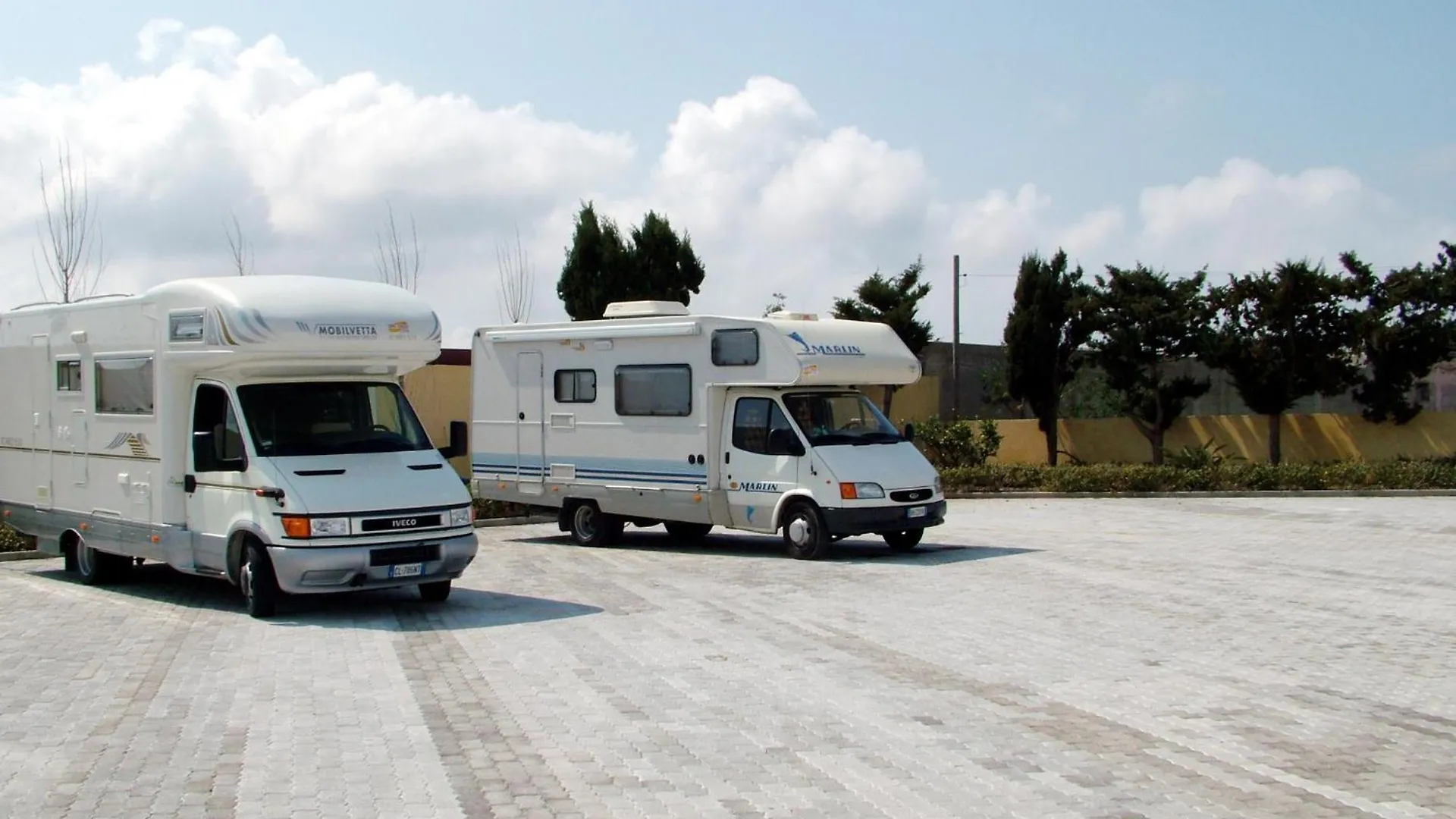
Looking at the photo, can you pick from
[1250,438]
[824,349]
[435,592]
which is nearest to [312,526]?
[435,592]

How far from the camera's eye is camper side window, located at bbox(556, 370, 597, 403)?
1855cm

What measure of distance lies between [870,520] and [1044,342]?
58.2ft

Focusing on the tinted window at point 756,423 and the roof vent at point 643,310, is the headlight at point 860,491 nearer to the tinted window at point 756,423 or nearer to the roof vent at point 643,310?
the tinted window at point 756,423

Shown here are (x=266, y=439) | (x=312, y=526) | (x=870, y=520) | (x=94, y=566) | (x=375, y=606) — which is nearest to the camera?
(x=312, y=526)

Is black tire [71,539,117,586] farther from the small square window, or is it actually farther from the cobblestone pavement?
the small square window

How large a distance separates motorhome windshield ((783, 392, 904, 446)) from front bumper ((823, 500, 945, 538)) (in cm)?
85

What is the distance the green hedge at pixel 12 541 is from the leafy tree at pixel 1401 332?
24618 millimetres

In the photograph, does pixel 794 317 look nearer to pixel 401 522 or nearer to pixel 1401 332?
pixel 401 522

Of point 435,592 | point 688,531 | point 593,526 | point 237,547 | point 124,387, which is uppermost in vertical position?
A: point 124,387

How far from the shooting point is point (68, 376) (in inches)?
575

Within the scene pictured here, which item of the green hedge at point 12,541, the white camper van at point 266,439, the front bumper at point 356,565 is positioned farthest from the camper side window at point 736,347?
the green hedge at point 12,541

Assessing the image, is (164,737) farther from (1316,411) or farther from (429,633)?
(1316,411)

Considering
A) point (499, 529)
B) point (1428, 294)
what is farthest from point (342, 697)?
point (1428, 294)

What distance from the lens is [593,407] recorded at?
1855cm
